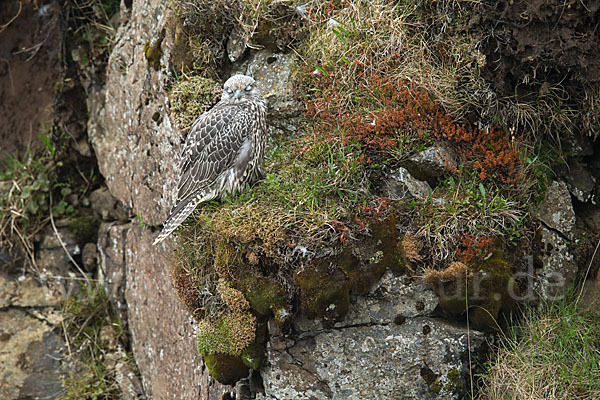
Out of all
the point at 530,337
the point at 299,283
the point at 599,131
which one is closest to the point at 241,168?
the point at 299,283

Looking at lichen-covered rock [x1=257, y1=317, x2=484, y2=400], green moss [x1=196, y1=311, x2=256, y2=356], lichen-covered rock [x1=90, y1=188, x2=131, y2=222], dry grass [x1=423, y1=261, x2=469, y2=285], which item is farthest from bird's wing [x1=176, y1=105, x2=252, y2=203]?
lichen-covered rock [x1=90, y1=188, x2=131, y2=222]

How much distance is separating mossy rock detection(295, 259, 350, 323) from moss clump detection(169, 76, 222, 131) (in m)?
1.99

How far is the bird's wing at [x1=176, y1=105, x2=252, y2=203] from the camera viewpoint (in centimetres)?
500

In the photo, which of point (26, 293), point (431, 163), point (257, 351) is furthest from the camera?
point (26, 293)

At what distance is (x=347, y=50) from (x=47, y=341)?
469 centimetres

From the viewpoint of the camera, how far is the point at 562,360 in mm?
4582

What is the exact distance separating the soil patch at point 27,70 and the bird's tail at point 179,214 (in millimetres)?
3604

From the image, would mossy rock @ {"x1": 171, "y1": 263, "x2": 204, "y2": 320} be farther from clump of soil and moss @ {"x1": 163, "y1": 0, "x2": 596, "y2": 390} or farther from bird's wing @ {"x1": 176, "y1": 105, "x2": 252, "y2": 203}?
bird's wing @ {"x1": 176, "y1": 105, "x2": 252, "y2": 203}

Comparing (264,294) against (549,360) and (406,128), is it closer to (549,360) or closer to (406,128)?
(406,128)

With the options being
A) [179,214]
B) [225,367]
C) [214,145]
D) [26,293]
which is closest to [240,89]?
[214,145]

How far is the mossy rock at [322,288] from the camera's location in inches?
173

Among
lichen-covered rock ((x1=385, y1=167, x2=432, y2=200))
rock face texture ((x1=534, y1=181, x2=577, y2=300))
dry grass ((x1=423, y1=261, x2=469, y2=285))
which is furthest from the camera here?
rock face texture ((x1=534, y1=181, x2=577, y2=300))

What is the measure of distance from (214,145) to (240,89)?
492mm

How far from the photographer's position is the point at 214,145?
5.04 metres
